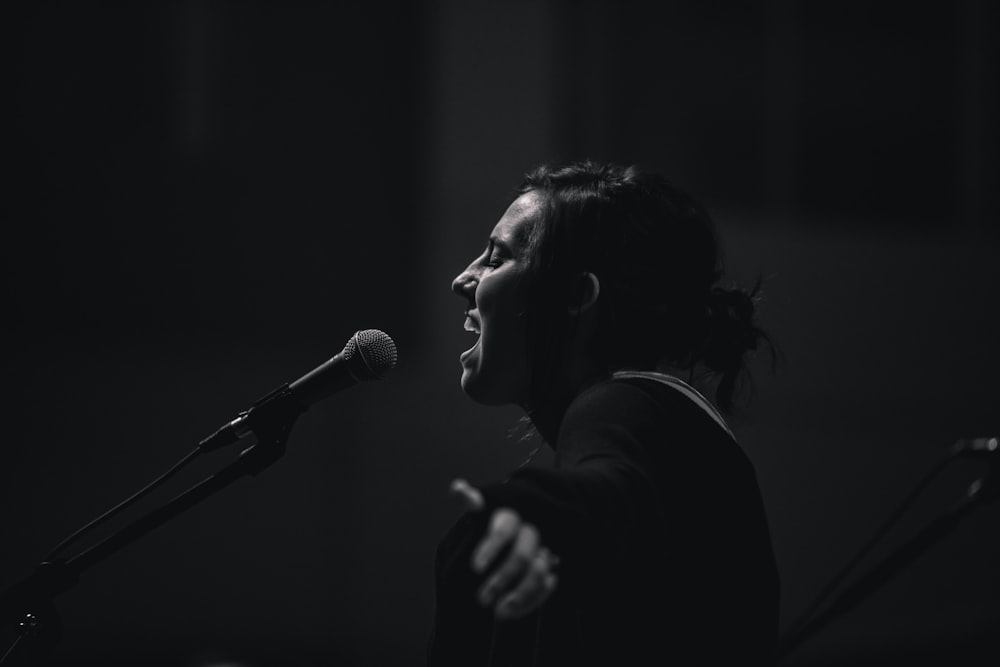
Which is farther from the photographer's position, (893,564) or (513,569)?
(893,564)

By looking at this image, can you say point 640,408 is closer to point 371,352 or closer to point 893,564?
point 371,352

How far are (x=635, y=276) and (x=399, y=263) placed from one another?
12.4 feet

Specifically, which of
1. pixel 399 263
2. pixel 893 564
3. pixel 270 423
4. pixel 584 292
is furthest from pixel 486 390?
pixel 399 263

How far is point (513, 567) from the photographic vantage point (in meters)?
1.01

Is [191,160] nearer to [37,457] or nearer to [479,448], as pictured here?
[37,457]

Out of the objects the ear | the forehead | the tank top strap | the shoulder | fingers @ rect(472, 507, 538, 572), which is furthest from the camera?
the forehead

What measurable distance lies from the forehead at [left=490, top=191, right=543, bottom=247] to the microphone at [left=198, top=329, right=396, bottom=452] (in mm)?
249

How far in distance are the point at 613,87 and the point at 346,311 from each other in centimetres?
181

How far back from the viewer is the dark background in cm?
484

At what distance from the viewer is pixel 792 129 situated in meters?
5.84

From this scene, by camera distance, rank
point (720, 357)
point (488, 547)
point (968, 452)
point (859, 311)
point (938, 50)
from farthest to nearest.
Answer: point (938, 50)
point (859, 311)
point (968, 452)
point (720, 357)
point (488, 547)

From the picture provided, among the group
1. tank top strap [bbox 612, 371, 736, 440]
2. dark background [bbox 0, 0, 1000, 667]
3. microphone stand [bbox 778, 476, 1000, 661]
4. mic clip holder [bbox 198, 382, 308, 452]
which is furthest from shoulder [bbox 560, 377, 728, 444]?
dark background [bbox 0, 0, 1000, 667]

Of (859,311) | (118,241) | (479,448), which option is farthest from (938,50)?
(118,241)

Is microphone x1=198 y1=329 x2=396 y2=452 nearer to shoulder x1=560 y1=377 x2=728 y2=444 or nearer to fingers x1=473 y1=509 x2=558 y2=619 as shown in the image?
shoulder x1=560 y1=377 x2=728 y2=444
